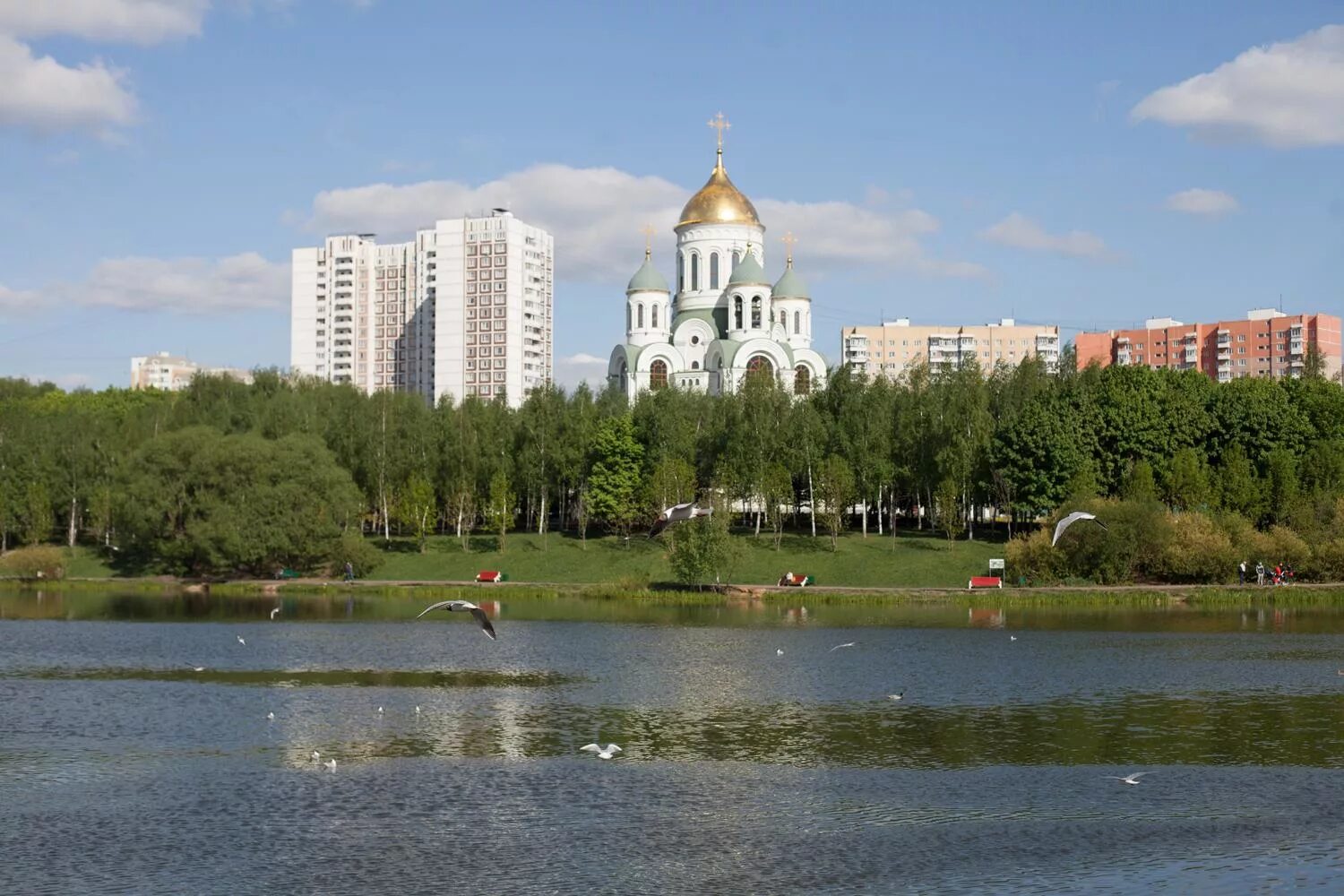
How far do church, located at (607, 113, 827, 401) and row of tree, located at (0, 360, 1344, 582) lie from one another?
15824 millimetres

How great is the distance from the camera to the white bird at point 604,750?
27.9 meters

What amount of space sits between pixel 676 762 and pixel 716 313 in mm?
84619

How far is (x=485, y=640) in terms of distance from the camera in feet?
160

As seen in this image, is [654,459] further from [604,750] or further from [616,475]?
[604,750]

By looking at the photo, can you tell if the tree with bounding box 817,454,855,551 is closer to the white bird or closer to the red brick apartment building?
the white bird

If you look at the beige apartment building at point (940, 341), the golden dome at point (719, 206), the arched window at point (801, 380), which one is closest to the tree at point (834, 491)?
the arched window at point (801, 380)

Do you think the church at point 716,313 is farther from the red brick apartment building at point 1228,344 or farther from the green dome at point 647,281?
the red brick apartment building at point 1228,344

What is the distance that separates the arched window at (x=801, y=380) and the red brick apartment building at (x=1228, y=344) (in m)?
50.5

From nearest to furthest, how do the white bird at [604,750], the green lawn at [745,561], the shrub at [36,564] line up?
the white bird at [604,750] < the green lawn at [745,561] < the shrub at [36,564]

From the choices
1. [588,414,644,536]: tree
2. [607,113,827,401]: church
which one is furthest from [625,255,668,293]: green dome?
[588,414,644,536]: tree

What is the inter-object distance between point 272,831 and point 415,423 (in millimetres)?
65109

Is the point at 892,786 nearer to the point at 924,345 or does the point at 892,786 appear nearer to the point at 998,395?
the point at 998,395

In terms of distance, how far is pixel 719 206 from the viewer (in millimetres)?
110500

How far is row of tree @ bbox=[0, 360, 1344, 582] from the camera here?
70.4m
